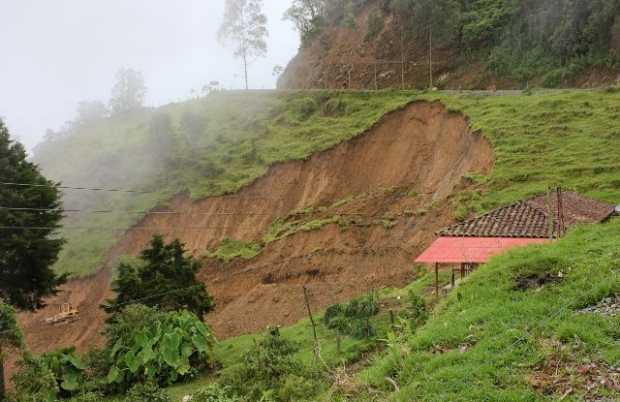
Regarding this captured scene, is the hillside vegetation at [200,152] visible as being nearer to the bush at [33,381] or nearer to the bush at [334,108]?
the bush at [334,108]

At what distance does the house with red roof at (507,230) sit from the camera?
15.1 m

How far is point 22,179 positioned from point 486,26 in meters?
33.1

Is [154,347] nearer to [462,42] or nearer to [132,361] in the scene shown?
[132,361]

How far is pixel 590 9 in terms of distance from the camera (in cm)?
3566

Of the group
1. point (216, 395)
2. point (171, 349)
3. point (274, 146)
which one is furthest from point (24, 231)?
point (274, 146)

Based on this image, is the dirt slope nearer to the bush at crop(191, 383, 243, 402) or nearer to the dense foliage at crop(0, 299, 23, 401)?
the dense foliage at crop(0, 299, 23, 401)

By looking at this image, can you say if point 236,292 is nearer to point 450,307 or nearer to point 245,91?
point 450,307

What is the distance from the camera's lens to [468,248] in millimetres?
15578

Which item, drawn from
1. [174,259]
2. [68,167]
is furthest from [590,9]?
[68,167]

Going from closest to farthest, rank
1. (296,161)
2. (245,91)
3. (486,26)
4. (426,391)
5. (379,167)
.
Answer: (426,391)
(379,167)
(296,161)
(486,26)
(245,91)

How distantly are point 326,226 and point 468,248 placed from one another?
44.4 feet

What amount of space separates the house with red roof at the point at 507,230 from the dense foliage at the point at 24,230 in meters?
14.0

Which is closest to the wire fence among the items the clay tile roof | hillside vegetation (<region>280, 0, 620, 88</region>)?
hillside vegetation (<region>280, 0, 620, 88</region>)

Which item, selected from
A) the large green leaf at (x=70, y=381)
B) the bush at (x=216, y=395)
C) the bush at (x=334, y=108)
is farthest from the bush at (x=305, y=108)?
the bush at (x=216, y=395)
